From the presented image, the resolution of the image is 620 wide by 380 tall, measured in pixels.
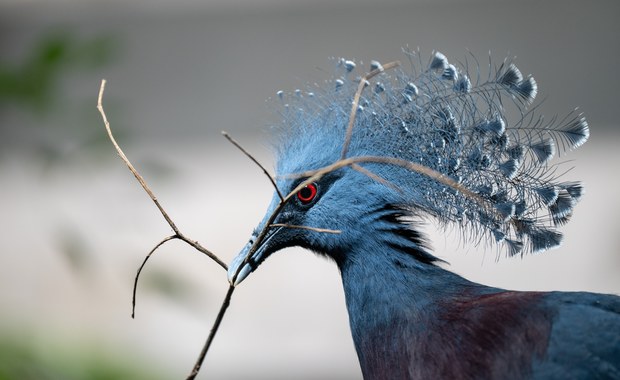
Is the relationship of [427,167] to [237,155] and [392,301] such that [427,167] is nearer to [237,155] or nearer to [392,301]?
[392,301]

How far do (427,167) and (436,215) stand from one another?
0.11m

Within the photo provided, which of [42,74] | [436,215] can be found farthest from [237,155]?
[436,215]

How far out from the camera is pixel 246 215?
4207mm

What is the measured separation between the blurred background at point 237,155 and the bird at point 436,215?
1983 millimetres

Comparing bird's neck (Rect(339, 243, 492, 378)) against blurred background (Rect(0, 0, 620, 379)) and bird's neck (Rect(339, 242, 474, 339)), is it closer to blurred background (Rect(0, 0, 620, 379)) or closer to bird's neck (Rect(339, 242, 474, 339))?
bird's neck (Rect(339, 242, 474, 339))

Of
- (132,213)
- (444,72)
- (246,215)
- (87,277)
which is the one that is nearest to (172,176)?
(87,277)

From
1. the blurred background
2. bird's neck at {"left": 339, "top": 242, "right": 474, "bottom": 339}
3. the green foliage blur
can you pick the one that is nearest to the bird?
bird's neck at {"left": 339, "top": 242, "right": 474, "bottom": 339}

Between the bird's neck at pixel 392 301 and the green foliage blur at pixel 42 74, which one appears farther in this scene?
the green foliage blur at pixel 42 74

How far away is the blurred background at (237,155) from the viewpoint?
3.91 metres

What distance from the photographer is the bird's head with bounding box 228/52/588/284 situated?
5.40 ft

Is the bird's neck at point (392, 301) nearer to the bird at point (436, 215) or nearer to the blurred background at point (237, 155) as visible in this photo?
the bird at point (436, 215)

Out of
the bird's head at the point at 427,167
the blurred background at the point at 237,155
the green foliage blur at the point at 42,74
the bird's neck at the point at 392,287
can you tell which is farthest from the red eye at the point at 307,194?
the blurred background at the point at 237,155

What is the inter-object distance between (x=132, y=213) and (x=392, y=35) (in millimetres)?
1492

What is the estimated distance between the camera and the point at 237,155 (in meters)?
4.15
